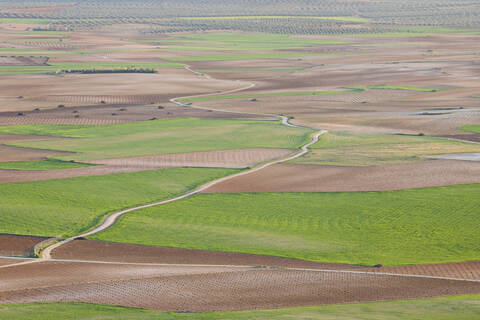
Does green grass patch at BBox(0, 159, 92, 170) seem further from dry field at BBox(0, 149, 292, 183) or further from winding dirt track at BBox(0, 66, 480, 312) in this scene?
winding dirt track at BBox(0, 66, 480, 312)

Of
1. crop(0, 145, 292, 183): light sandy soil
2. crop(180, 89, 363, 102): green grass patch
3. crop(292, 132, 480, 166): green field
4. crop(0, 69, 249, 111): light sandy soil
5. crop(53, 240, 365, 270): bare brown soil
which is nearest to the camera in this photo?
crop(53, 240, 365, 270): bare brown soil

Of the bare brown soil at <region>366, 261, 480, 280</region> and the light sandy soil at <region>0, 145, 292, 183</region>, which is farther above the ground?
the bare brown soil at <region>366, 261, 480, 280</region>

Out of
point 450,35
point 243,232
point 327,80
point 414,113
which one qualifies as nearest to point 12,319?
point 243,232

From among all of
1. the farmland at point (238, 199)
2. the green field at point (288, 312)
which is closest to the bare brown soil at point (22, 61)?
the farmland at point (238, 199)

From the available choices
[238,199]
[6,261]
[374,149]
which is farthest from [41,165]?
[374,149]

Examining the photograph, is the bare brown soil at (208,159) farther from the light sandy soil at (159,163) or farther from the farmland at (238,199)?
the farmland at (238,199)

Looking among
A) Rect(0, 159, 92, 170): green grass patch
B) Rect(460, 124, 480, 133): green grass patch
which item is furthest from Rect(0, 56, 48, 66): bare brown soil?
Rect(460, 124, 480, 133): green grass patch

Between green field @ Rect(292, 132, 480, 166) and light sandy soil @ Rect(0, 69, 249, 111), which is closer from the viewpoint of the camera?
green field @ Rect(292, 132, 480, 166)
